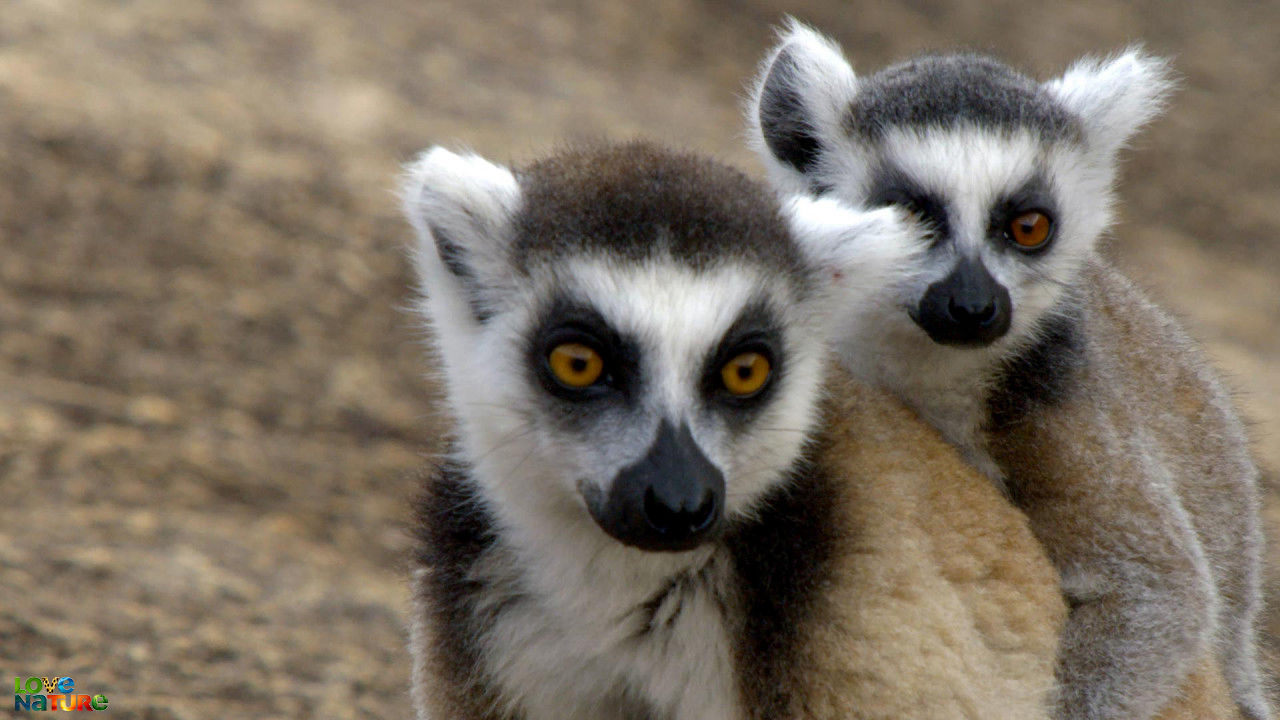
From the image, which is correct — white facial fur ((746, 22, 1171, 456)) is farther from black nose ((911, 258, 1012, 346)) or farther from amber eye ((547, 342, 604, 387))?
amber eye ((547, 342, 604, 387))

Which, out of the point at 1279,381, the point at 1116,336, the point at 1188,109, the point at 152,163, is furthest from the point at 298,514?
the point at 1188,109

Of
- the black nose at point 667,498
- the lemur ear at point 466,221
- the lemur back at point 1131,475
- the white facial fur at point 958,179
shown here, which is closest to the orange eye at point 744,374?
the black nose at point 667,498

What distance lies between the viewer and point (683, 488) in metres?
3.17

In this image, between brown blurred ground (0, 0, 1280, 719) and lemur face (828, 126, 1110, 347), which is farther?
brown blurred ground (0, 0, 1280, 719)

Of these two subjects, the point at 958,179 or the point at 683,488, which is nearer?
the point at 683,488

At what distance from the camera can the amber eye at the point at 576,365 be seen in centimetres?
346

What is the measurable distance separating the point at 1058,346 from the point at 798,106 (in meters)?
1.27

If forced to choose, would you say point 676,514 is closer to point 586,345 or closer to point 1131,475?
point 586,345

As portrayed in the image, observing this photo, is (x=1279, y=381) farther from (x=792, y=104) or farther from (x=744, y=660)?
(x=744, y=660)

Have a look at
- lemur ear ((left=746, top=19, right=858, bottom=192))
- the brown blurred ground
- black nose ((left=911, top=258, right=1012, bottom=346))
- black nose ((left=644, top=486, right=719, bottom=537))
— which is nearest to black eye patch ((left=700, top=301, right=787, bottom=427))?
black nose ((left=644, top=486, right=719, bottom=537))

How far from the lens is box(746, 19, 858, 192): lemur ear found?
16.5ft

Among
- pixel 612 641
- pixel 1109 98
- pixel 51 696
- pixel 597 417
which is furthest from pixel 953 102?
pixel 51 696

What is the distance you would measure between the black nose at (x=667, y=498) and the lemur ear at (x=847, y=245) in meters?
0.74

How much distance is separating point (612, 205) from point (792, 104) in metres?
1.74
